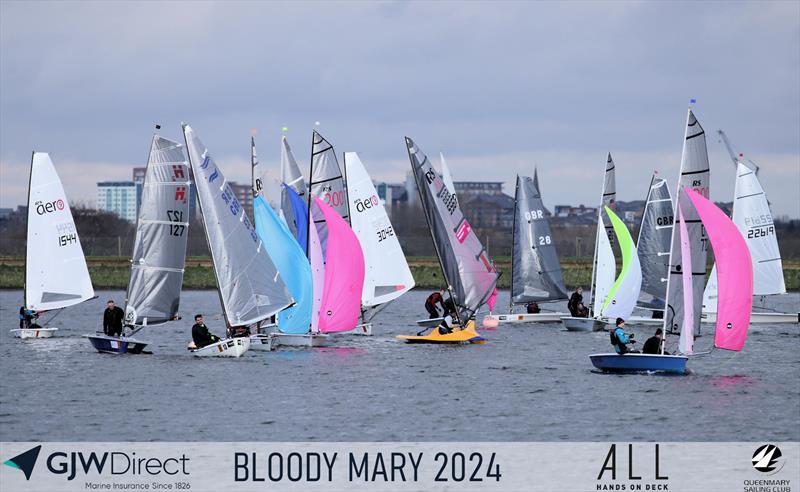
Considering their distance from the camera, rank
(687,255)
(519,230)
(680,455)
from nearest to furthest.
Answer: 1. (680,455)
2. (687,255)
3. (519,230)

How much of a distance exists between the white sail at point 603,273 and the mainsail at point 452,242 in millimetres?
6263

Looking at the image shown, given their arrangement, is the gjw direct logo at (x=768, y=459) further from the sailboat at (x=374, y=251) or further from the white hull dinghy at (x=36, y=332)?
the white hull dinghy at (x=36, y=332)

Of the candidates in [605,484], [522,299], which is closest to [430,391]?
[605,484]

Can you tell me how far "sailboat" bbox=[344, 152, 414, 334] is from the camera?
4634cm

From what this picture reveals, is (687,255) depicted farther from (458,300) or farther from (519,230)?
(519,230)

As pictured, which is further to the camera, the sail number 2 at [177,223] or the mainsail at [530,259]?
the mainsail at [530,259]

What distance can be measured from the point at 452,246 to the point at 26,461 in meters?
23.3

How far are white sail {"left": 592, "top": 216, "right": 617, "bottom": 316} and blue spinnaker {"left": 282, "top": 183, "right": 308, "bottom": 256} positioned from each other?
11594 millimetres

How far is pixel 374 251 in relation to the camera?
4650 centimetres

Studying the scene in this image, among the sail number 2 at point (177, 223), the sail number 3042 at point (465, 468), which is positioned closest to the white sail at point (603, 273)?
the sail number 2 at point (177, 223)

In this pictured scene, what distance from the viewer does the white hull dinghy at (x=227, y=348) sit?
37.9 m

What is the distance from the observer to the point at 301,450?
939 inches

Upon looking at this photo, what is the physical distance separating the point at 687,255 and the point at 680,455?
990 cm

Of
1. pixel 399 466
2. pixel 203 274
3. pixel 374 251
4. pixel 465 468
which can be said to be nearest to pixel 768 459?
pixel 465 468
